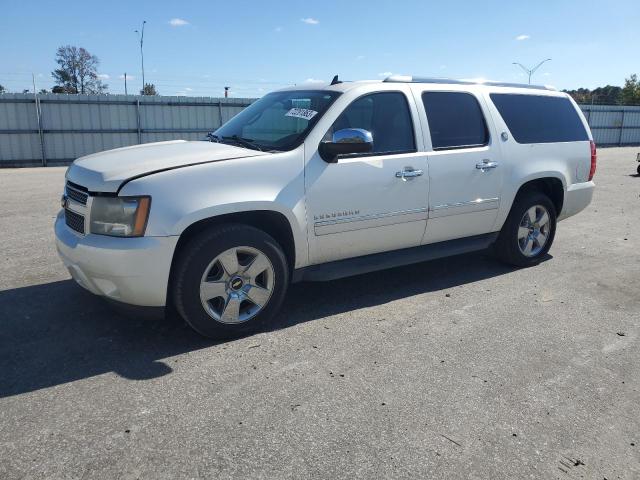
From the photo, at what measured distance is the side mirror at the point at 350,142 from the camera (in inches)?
157

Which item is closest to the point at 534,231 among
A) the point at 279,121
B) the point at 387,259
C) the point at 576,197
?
the point at 576,197

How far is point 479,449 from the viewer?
8.78 ft

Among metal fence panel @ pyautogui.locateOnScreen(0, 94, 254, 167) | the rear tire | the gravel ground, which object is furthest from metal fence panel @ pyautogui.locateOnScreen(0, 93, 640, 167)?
the rear tire

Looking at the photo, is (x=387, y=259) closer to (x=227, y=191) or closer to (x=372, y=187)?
(x=372, y=187)

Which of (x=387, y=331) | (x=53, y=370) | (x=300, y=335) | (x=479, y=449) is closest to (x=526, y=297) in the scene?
(x=387, y=331)

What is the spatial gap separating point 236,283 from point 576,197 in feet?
13.8

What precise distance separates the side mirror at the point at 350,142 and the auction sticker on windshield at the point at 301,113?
359mm

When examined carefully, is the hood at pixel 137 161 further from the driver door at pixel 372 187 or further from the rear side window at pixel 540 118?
the rear side window at pixel 540 118

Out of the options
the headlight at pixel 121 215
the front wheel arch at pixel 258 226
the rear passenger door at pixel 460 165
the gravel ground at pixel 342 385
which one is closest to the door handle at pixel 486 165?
the rear passenger door at pixel 460 165

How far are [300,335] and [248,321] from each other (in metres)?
0.40

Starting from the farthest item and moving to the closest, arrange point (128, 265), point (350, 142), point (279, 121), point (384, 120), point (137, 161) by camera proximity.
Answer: point (384, 120) < point (279, 121) < point (350, 142) < point (137, 161) < point (128, 265)

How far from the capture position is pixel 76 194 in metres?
3.88

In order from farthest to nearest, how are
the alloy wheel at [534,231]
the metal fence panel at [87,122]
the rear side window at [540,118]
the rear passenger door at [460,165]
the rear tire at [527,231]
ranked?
1. the metal fence panel at [87,122]
2. the alloy wheel at [534,231]
3. the rear tire at [527,231]
4. the rear side window at [540,118]
5. the rear passenger door at [460,165]

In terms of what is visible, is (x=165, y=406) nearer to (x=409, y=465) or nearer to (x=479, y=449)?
(x=409, y=465)
